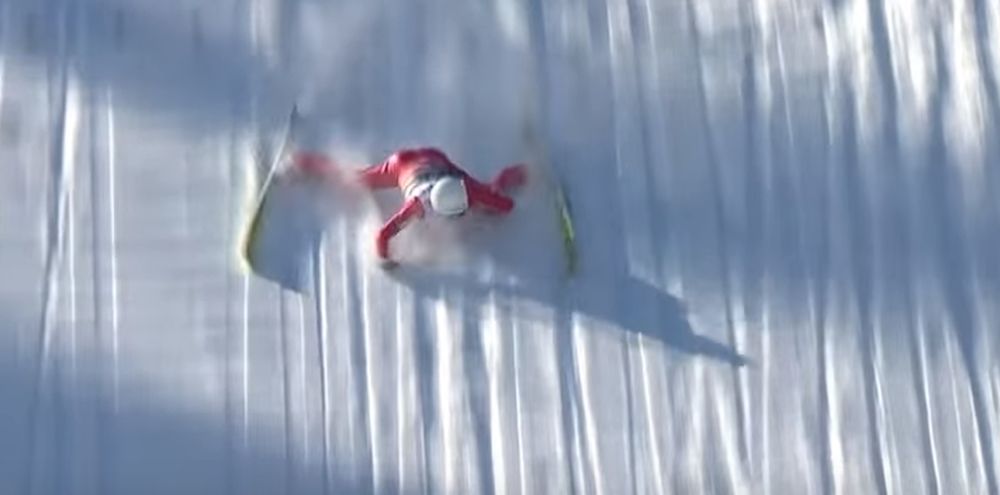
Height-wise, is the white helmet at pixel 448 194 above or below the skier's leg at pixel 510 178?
below

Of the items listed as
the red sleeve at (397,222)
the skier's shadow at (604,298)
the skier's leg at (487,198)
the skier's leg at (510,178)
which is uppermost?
the skier's leg at (510,178)

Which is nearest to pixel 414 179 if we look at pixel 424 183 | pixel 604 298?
pixel 424 183

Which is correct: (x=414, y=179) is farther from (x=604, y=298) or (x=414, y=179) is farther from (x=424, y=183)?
(x=604, y=298)

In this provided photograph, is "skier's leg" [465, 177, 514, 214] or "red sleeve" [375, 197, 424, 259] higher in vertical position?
"skier's leg" [465, 177, 514, 214]

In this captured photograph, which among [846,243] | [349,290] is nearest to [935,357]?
[846,243]

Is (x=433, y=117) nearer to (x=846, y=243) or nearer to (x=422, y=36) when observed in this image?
(x=422, y=36)
